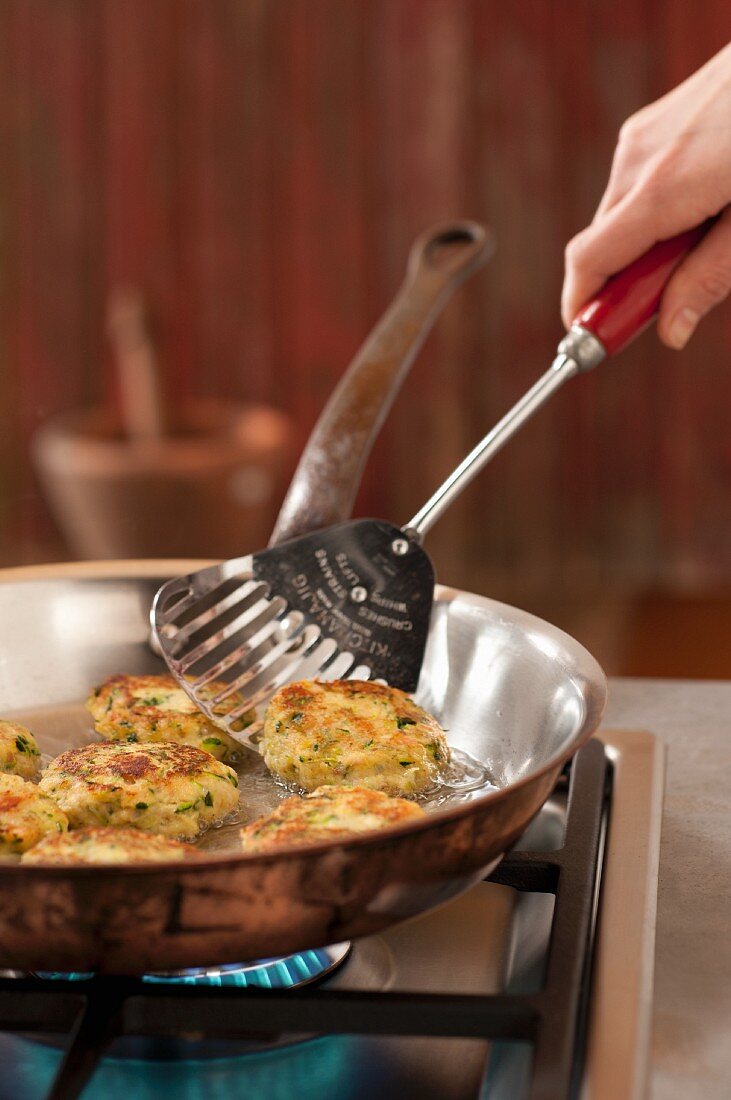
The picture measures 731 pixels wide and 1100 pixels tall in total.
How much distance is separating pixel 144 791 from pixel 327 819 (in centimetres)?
19

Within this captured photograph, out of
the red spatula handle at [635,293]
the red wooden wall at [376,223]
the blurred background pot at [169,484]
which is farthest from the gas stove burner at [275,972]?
the red wooden wall at [376,223]

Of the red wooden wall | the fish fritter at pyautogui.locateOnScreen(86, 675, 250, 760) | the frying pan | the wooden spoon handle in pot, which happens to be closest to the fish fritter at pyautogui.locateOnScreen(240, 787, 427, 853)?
the frying pan

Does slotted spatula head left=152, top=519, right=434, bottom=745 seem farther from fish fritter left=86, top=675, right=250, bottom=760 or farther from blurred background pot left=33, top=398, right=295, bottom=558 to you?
blurred background pot left=33, top=398, right=295, bottom=558

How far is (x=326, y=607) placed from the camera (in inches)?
42.5

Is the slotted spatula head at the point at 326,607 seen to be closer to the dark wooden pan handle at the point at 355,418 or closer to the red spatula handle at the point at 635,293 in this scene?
the dark wooden pan handle at the point at 355,418

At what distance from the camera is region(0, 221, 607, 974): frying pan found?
600 millimetres

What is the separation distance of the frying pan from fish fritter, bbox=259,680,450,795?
45 millimetres

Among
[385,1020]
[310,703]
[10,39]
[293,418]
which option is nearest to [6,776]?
[310,703]

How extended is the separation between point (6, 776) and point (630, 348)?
2.86 metres

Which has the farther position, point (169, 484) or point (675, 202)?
point (169, 484)

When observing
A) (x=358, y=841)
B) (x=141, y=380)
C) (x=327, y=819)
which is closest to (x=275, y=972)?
(x=327, y=819)

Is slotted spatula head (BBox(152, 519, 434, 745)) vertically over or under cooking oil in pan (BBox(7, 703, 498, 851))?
over

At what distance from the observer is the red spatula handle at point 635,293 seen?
3.56 ft

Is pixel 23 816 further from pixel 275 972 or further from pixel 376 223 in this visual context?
pixel 376 223
